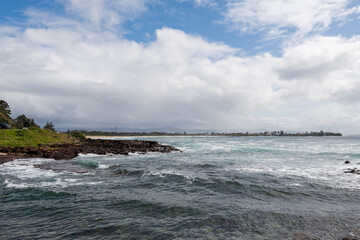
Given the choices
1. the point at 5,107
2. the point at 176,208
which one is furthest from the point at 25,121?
the point at 176,208

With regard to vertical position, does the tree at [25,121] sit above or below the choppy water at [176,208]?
above

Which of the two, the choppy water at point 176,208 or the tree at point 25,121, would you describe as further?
the tree at point 25,121

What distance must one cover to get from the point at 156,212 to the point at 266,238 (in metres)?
4.16

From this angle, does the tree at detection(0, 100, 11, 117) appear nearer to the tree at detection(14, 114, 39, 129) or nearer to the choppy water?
the tree at detection(14, 114, 39, 129)

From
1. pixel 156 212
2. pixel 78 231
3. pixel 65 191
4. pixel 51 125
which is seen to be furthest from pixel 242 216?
pixel 51 125

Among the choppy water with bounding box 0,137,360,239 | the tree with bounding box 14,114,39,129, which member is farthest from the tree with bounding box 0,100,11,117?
the choppy water with bounding box 0,137,360,239

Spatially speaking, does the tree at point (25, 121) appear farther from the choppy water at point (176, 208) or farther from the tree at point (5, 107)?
the choppy water at point (176, 208)

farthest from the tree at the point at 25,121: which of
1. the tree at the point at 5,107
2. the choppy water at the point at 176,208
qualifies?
the choppy water at the point at 176,208

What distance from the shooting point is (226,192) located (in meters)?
12.3

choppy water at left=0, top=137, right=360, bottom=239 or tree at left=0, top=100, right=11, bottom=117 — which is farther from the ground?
tree at left=0, top=100, right=11, bottom=117

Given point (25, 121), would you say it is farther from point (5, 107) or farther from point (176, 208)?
point (176, 208)

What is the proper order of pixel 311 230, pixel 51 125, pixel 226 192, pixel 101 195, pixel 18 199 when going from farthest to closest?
pixel 51 125 < pixel 226 192 < pixel 101 195 < pixel 18 199 < pixel 311 230

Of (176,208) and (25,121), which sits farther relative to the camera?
(25,121)

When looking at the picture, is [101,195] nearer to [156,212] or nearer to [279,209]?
[156,212]
